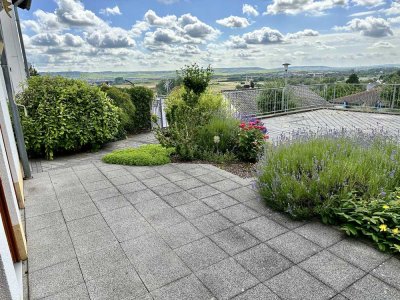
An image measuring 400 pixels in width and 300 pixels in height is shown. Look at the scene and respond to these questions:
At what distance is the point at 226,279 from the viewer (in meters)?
1.92

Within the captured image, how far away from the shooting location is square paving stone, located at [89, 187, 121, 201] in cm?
340

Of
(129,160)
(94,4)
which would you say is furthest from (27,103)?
(94,4)

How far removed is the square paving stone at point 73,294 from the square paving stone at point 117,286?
35 mm

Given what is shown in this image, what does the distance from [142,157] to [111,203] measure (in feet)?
5.34

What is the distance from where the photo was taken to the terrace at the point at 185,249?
6.06 ft

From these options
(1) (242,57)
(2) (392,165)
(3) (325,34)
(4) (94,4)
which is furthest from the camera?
(1) (242,57)

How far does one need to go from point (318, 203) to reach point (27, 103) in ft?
17.8

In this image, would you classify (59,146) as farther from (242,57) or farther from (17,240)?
(242,57)

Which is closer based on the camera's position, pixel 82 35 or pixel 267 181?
pixel 267 181

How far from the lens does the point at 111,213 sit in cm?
297

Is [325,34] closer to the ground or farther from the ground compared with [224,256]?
farther from the ground

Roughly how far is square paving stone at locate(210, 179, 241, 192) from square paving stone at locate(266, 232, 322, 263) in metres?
1.19

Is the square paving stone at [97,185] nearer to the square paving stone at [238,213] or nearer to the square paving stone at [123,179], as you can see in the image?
the square paving stone at [123,179]

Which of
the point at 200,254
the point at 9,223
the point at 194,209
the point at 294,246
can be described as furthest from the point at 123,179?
the point at 294,246
